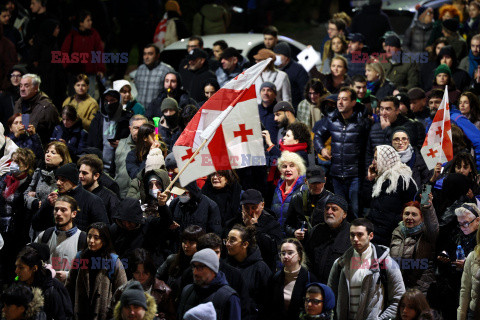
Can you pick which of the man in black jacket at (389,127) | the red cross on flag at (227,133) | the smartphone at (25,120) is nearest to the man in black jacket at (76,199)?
the red cross on flag at (227,133)

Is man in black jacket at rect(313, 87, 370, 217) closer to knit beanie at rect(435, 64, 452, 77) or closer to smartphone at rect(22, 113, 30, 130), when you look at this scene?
knit beanie at rect(435, 64, 452, 77)

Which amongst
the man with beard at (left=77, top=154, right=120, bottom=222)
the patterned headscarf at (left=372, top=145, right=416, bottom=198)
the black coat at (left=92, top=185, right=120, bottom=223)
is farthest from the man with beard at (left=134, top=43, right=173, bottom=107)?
the patterned headscarf at (left=372, top=145, right=416, bottom=198)

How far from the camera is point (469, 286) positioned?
32.0 feet

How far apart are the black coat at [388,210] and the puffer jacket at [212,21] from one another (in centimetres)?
939

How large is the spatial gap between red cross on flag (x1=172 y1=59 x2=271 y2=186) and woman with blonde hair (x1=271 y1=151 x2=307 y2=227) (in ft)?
3.24

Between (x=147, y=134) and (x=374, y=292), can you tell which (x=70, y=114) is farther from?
(x=374, y=292)

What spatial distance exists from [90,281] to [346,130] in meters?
4.54

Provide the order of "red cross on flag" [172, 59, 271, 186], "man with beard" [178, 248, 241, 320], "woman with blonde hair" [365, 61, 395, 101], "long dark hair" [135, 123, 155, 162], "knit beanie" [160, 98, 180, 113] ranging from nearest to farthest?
"man with beard" [178, 248, 241, 320] → "red cross on flag" [172, 59, 271, 186] → "long dark hair" [135, 123, 155, 162] → "knit beanie" [160, 98, 180, 113] → "woman with blonde hair" [365, 61, 395, 101]

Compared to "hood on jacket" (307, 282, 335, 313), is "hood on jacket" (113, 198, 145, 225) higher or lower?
higher

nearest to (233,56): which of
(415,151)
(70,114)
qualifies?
(70,114)

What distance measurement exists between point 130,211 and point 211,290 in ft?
5.93

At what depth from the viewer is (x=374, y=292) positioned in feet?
32.3

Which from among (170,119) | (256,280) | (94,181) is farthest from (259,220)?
(170,119)

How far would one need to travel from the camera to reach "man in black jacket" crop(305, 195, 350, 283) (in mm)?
10484
